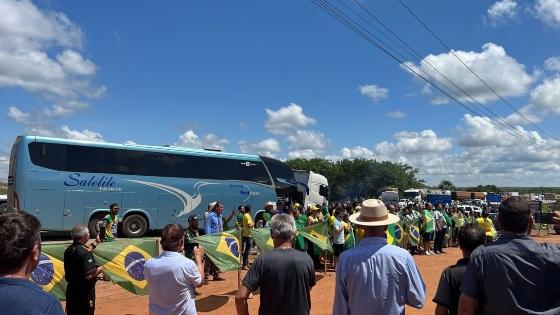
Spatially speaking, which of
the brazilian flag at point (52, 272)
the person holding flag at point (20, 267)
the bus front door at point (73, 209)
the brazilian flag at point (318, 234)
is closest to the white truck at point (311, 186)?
the bus front door at point (73, 209)

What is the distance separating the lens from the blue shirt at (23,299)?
178 centimetres

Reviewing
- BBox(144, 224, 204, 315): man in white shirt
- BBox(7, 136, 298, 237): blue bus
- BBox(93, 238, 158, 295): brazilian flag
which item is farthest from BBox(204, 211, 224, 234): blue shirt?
BBox(7, 136, 298, 237): blue bus

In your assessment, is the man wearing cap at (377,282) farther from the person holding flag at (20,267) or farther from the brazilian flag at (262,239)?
the brazilian flag at (262,239)

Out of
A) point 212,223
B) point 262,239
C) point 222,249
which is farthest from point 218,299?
point 212,223

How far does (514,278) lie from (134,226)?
Answer: 58.7 feet

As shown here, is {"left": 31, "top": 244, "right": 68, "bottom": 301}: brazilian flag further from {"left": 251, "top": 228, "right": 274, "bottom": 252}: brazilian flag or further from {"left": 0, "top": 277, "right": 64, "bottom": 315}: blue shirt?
{"left": 0, "top": 277, "right": 64, "bottom": 315}: blue shirt

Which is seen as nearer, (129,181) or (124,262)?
(124,262)

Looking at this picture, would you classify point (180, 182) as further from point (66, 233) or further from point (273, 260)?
point (273, 260)

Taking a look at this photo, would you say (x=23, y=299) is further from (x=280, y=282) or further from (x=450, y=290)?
(x=450, y=290)

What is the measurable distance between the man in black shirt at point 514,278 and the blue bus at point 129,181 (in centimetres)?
1653

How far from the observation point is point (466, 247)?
3883 mm

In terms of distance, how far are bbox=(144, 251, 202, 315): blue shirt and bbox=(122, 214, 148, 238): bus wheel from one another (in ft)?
49.5

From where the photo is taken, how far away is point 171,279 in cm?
430

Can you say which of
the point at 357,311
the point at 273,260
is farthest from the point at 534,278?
the point at 273,260
